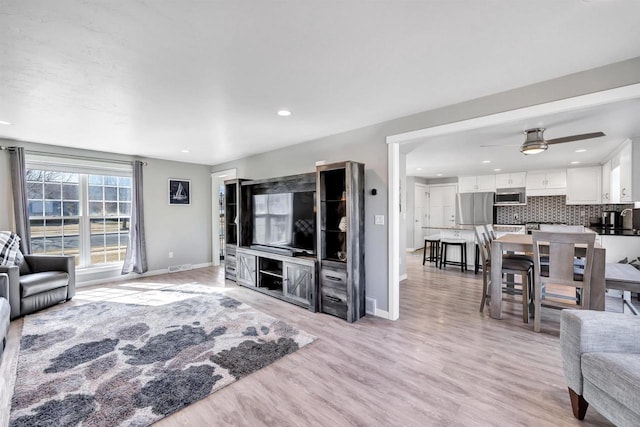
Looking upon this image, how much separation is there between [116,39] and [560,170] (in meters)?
8.36

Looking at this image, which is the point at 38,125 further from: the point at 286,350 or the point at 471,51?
the point at 471,51

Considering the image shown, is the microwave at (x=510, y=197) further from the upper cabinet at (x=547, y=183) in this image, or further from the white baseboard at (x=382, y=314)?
the white baseboard at (x=382, y=314)

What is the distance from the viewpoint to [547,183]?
6641mm

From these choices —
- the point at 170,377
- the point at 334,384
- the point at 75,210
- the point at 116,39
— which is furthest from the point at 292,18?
the point at 75,210

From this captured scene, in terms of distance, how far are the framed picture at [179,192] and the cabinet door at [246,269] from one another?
2.13 meters

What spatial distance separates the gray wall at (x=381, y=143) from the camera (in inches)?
82.9

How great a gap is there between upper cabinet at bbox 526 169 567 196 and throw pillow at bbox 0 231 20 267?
983 centimetres

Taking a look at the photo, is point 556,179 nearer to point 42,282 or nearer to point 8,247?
point 42,282

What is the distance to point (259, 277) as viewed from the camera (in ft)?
14.5

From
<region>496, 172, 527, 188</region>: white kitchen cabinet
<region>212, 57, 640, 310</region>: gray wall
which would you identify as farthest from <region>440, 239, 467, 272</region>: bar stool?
<region>496, 172, 527, 188</region>: white kitchen cabinet

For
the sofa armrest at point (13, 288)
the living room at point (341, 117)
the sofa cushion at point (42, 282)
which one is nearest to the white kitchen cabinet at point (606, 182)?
the living room at point (341, 117)

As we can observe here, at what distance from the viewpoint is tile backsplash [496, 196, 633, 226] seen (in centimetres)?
650

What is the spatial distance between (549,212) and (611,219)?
4.63 feet

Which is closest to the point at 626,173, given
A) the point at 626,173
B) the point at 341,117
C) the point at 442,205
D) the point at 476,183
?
the point at 626,173
